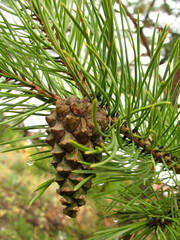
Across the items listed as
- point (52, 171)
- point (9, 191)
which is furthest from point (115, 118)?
point (9, 191)

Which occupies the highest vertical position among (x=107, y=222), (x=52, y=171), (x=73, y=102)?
(x=73, y=102)

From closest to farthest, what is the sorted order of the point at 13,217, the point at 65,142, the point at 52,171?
the point at 65,142
the point at 52,171
the point at 13,217

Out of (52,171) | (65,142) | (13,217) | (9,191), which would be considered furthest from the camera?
(9,191)

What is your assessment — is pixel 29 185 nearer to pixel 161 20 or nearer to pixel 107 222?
pixel 107 222

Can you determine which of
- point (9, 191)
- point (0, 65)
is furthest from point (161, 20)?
point (9, 191)

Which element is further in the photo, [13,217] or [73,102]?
[13,217]

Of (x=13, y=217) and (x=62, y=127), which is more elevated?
(x=62, y=127)
